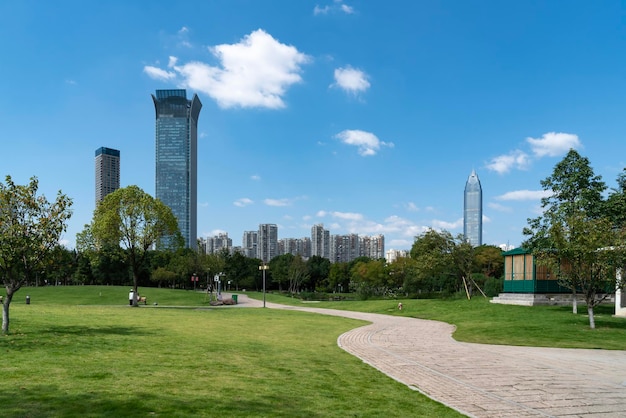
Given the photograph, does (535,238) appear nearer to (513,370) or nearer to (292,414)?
(513,370)

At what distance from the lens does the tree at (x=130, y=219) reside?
39188 mm

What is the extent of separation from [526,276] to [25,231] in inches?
1311

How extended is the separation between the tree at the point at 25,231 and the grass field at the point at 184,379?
1.92 metres

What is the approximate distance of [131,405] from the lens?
7.29 metres

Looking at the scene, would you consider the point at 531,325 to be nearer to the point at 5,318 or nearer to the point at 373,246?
the point at 5,318

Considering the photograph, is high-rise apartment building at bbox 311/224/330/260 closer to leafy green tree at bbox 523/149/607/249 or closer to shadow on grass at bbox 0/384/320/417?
leafy green tree at bbox 523/149/607/249

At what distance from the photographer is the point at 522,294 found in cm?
3547

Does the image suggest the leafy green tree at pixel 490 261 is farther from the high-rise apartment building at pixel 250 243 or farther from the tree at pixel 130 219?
the high-rise apartment building at pixel 250 243

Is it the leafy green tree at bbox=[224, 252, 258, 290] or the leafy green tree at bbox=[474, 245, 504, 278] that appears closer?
the leafy green tree at bbox=[474, 245, 504, 278]

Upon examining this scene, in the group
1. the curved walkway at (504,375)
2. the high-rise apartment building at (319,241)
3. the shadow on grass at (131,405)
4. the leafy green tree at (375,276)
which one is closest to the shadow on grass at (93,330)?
the curved walkway at (504,375)

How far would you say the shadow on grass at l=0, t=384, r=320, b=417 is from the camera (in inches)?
270

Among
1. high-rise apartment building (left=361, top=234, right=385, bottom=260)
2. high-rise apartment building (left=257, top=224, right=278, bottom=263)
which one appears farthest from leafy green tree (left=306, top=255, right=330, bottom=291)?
high-rise apartment building (left=361, top=234, right=385, bottom=260)

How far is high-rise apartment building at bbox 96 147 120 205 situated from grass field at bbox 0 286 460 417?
182943 millimetres

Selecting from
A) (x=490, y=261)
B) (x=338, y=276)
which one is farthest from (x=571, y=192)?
(x=338, y=276)
